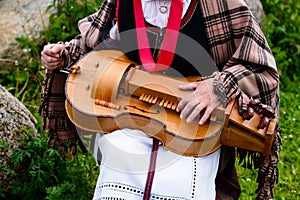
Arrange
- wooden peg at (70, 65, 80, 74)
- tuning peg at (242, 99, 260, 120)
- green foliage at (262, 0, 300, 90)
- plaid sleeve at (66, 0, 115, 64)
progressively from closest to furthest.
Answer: tuning peg at (242, 99, 260, 120)
wooden peg at (70, 65, 80, 74)
plaid sleeve at (66, 0, 115, 64)
green foliage at (262, 0, 300, 90)

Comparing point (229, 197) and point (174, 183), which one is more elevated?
point (174, 183)

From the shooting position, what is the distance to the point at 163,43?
2195 mm

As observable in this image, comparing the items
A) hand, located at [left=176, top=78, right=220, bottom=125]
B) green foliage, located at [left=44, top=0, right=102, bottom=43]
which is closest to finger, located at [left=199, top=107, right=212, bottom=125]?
hand, located at [left=176, top=78, right=220, bottom=125]

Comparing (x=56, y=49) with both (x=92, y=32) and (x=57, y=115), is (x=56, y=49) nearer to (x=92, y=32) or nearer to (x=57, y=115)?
(x=92, y=32)

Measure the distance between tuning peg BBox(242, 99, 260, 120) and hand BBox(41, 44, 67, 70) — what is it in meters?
0.80

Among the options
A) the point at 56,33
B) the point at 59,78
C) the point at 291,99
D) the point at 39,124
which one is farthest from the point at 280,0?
the point at 59,78

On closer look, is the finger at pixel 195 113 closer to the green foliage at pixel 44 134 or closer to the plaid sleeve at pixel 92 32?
the plaid sleeve at pixel 92 32

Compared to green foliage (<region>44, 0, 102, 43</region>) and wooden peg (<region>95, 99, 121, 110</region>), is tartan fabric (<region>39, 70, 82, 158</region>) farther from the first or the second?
green foliage (<region>44, 0, 102, 43</region>)

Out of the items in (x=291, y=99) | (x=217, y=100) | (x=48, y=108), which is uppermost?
(x=217, y=100)

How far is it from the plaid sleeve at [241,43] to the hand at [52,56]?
61 centimetres

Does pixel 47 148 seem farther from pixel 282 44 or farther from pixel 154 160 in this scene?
pixel 282 44

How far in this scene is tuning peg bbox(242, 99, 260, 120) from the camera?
1.99 metres

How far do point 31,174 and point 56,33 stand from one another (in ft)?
4.58

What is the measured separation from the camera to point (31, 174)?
2.71 m
